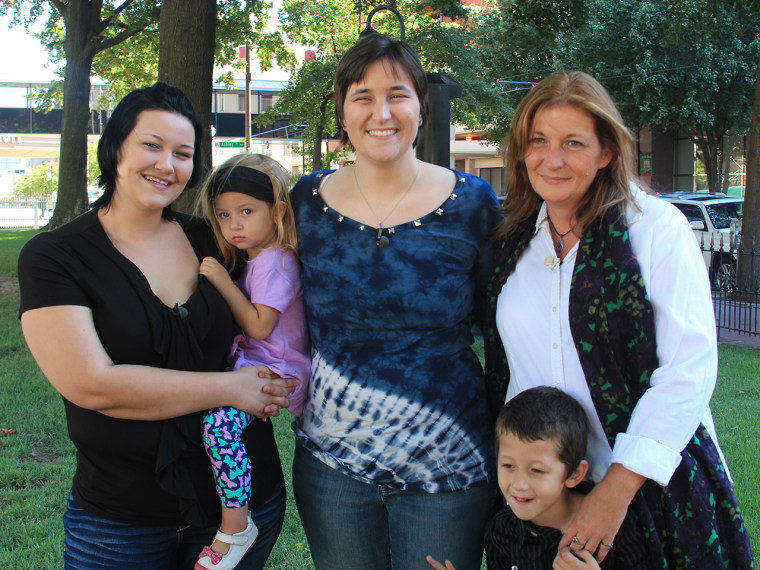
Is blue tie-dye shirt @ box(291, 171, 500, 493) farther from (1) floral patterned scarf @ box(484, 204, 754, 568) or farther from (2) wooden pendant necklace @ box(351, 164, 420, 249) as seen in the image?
(1) floral patterned scarf @ box(484, 204, 754, 568)

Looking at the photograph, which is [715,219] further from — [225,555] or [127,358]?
[127,358]

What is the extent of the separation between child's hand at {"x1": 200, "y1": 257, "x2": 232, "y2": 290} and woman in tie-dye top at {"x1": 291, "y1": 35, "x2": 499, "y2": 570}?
277 millimetres

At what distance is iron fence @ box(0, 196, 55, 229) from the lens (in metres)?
30.6

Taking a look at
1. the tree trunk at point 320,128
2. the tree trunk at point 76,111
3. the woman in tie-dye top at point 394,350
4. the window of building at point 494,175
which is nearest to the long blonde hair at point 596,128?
the woman in tie-dye top at point 394,350

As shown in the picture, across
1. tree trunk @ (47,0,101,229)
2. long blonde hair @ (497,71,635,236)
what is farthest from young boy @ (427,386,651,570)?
tree trunk @ (47,0,101,229)

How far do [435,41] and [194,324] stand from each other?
719 inches

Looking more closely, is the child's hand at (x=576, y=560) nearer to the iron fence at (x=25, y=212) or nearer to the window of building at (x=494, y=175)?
the iron fence at (x=25, y=212)

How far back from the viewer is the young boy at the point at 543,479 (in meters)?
1.89

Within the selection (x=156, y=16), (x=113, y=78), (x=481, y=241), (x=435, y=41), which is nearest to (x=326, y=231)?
(x=481, y=241)

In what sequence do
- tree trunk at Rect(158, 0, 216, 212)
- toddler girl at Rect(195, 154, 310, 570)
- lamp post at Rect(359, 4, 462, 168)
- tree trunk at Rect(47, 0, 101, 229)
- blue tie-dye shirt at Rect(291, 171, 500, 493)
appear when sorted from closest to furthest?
blue tie-dye shirt at Rect(291, 171, 500, 493), toddler girl at Rect(195, 154, 310, 570), lamp post at Rect(359, 4, 462, 168), tree trunk at Rect(158, 0, 216, 212), tree trunk at Rect(47, 0, 101, 229)

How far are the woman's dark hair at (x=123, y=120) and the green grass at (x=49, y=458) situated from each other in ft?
7.74

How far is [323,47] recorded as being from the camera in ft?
78.6

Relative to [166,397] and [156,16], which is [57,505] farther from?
[156,16]

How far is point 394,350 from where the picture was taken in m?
2.17
